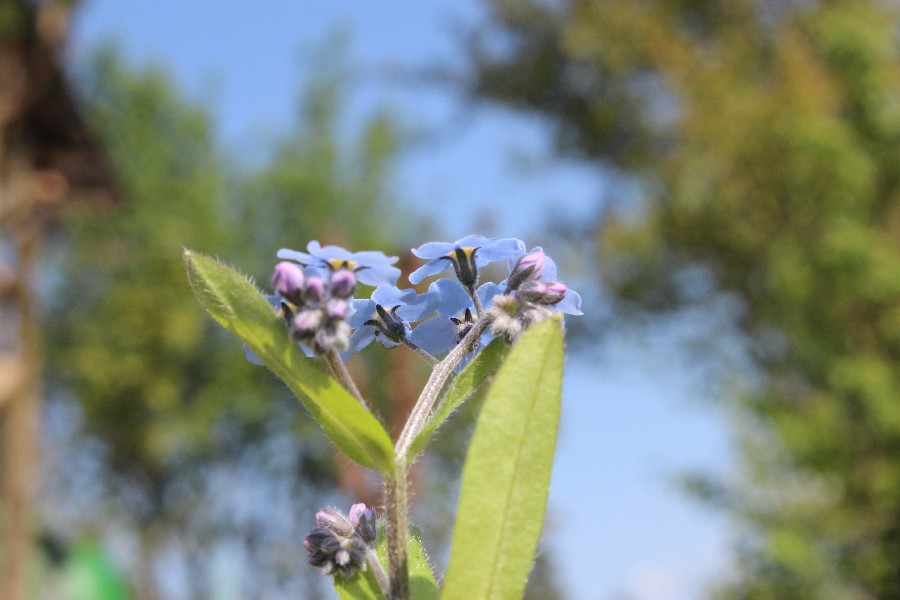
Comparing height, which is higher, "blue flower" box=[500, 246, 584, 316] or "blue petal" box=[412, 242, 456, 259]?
"blue flower" box=[500, 246, 584, 316]

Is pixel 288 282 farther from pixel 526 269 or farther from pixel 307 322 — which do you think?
pixel 526 269

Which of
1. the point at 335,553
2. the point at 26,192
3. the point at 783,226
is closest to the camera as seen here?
the point at 335,553

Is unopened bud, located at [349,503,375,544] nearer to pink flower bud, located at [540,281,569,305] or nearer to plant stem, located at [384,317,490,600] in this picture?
plant stem, located at [384,317,490,600]

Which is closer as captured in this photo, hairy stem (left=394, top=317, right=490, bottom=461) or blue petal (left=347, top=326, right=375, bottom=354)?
hairy stem (left=394, top=317, right=490, bottom=461)

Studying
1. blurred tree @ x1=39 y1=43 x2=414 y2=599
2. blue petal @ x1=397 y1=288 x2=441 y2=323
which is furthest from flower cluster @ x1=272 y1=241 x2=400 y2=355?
blurred tree @ x1=39 y1=43 x2=414 y2=599

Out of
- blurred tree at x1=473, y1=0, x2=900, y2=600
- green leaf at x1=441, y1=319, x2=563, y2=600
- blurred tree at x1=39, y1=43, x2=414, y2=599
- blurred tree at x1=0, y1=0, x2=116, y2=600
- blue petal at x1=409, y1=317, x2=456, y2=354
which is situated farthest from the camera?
blurred tree at x1=39, y1=43, x2=414, y2=599

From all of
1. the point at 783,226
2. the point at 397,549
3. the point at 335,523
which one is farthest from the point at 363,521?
the point at 783,226

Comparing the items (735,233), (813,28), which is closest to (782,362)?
(735,233)
